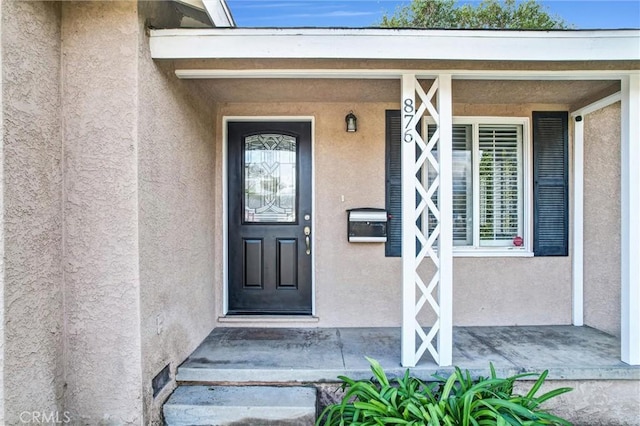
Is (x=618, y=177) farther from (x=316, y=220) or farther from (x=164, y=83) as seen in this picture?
(x=164, y=83)

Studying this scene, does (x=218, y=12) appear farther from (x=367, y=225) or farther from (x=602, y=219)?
(x=602, y=219)

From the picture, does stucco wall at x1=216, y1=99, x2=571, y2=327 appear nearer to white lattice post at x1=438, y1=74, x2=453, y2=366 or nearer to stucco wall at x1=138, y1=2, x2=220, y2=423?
stucco wall at x1=138, y1=2, x2=220, y2=423

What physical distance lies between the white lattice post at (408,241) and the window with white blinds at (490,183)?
48.1 inches

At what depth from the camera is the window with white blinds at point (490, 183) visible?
12.1 ft

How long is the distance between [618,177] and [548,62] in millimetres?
1625

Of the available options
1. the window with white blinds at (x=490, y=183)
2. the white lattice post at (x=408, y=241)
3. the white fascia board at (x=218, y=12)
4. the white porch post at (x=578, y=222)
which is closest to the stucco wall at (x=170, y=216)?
the white fascia board at (x=218, y=12)

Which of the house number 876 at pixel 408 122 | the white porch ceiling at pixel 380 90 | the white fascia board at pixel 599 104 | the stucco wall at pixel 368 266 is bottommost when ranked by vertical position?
the stucco wall at pixel 368 266

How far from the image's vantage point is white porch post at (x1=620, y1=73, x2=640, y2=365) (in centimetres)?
262

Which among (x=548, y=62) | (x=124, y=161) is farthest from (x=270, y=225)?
(x=548, y=62)

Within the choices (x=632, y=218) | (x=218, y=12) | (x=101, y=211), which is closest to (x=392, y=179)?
(x=632, y=218)

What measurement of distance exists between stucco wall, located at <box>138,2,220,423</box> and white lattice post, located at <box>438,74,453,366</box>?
7.10ft

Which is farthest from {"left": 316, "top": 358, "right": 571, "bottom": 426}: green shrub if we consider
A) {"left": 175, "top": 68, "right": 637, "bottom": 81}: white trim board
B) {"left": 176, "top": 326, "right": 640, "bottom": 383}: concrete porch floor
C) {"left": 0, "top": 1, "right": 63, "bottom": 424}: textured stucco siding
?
{"left": 175, "top": 68, "right": 637, "bottom": 81}: white trim board

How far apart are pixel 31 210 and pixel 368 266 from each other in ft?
9.43

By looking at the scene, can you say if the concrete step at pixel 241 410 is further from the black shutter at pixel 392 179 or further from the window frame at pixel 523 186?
the window frame at pixel 523 186
